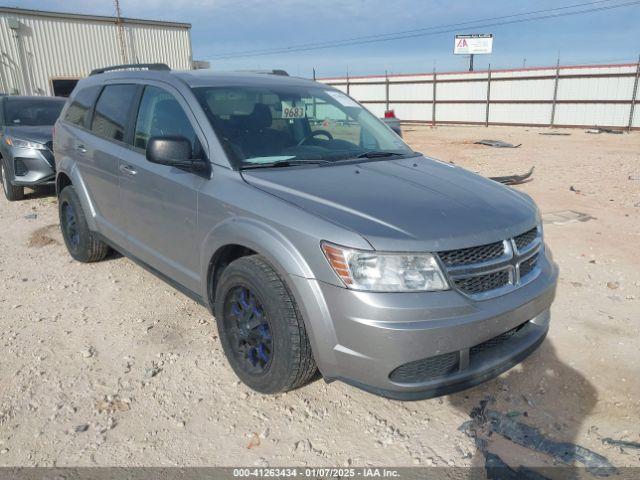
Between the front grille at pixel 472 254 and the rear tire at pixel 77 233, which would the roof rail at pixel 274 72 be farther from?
the front grille at pixel 472 254

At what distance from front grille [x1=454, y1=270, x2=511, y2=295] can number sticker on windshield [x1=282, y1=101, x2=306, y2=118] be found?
1769 mm

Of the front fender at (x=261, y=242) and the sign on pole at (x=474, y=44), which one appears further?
the sign on pole at (x=474, y=44)

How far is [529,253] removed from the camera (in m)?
2.68

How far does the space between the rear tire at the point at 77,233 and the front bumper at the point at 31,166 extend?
2.89 m

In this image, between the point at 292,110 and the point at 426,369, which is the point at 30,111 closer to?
the point at 292,110

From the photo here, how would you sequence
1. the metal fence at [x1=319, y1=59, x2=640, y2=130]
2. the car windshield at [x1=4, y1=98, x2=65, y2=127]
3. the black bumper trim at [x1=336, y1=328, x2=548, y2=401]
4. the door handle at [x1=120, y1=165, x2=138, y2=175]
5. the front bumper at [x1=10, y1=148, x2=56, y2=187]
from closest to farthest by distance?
the black bumper trim at [x1=336, y1=328, x2=548, y2=401]
the door handle at [x1=120, y1=165, x2=138, y2=175]
the front bumper at [x1=10, y1=148, x2=56, y2=187]
the car windshield at [x1=4, y1=98, x2=65, y2=127]
the metal fence at [x1=319, y1=59, x2=640, y2=130]

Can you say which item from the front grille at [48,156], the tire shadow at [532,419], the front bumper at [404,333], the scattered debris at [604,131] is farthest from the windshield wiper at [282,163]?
the scattered debris at [604,131]

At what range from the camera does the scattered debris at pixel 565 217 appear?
641 cm

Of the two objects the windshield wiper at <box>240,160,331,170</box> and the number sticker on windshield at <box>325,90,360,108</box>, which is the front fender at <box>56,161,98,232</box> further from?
the number sticker on windshield at <box>325,90,360,108</box>

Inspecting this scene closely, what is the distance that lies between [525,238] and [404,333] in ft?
3.21

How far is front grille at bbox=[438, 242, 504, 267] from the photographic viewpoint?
2.30 metres

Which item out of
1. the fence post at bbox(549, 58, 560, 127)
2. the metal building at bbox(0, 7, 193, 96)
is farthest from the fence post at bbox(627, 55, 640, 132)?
the metal building at bbox(0, 7, 193, 96)

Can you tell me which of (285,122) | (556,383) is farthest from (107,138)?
(556,383)

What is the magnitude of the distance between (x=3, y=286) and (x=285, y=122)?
10.0 feet
